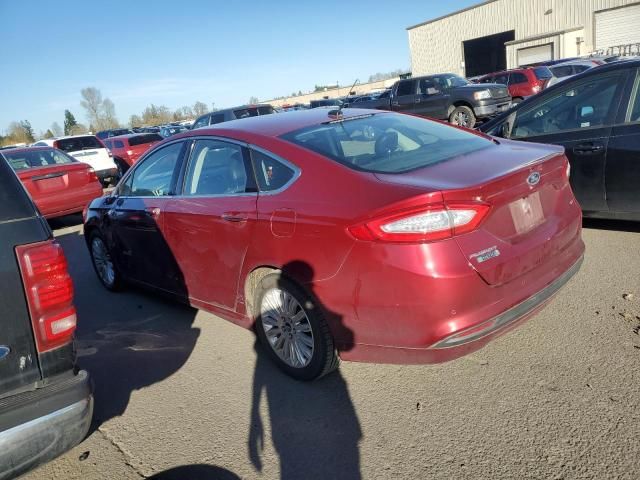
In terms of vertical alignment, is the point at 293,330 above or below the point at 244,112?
below

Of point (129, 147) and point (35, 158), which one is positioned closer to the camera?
point (35, 158)

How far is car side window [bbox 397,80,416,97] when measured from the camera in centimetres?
1728

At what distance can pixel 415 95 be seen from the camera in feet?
56.0

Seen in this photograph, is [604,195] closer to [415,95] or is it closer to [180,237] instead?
[180,237]

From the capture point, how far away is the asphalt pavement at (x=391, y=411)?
2475 millimetres

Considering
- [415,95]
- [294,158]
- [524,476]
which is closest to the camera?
[524,476]

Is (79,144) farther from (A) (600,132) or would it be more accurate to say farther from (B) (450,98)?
(A) (600,132)

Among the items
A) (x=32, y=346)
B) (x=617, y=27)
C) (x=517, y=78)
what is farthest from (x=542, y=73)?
(x=617, y=27)

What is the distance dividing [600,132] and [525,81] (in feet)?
53.1

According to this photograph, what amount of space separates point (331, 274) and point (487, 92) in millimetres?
14117

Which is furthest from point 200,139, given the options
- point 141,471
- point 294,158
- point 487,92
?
point 487,92

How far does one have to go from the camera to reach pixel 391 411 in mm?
2910

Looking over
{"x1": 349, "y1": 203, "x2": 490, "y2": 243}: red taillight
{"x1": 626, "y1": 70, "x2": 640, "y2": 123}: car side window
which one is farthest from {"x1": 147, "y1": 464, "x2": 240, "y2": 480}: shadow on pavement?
{"x1": 626, "y1": 70, "x2": 640, "y2": 123}: car side window

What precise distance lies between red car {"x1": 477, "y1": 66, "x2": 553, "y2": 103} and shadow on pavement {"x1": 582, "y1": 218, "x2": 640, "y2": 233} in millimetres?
14782
